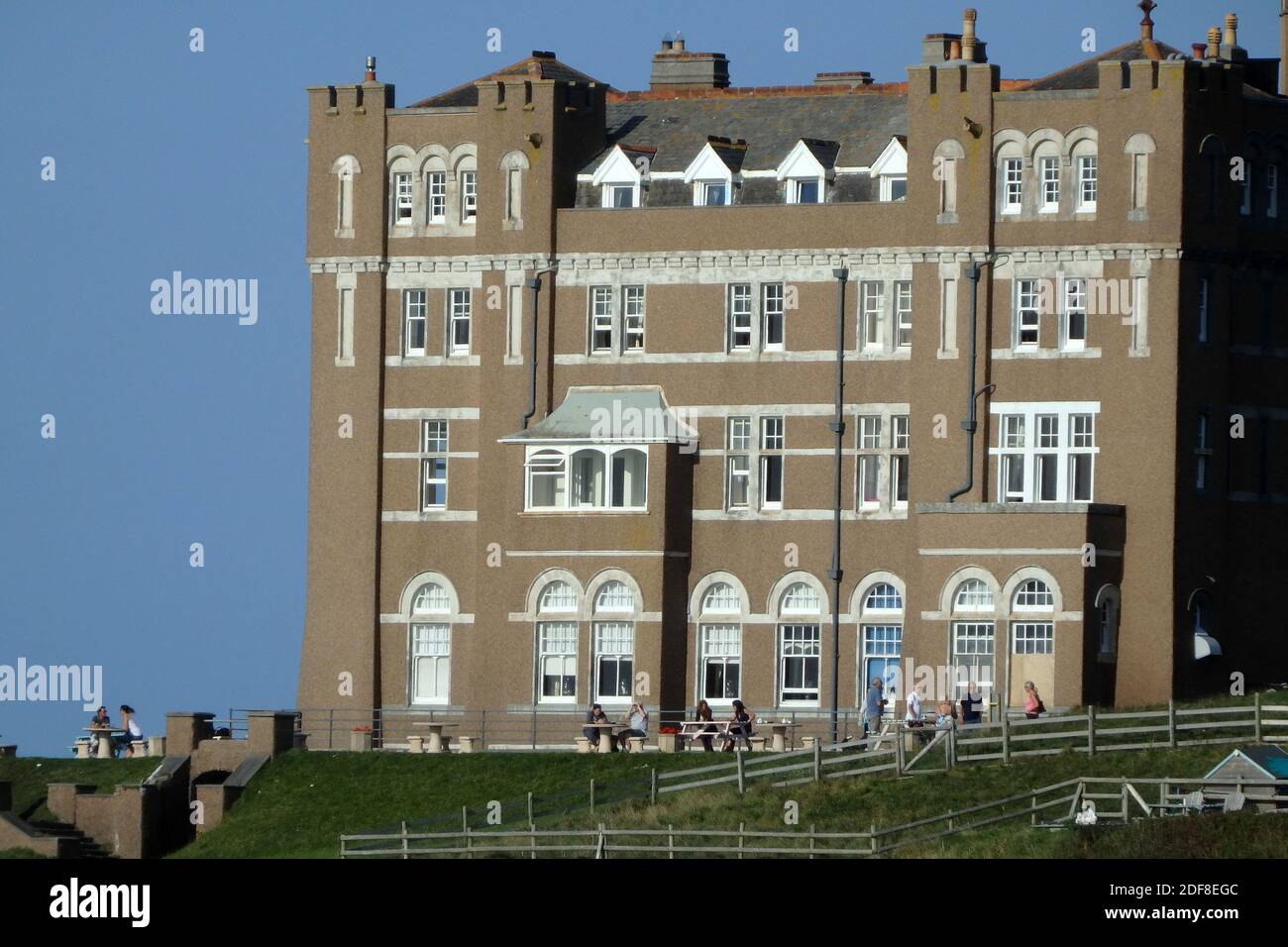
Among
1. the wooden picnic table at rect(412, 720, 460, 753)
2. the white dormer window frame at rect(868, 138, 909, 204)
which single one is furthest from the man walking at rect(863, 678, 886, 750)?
the white dormer window frame at rect(868, 138, 909, 204)

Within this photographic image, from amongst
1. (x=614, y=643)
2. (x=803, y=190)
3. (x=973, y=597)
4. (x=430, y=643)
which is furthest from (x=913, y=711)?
(x=803, y=190)

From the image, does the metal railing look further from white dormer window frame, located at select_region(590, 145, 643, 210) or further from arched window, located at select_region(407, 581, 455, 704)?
white dormer window frame, located at select_region(590, 145, 643, 210)

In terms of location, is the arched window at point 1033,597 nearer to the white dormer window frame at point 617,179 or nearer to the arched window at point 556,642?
the arched window at point 556,642

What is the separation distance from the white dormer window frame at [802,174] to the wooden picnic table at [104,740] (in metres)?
20.4

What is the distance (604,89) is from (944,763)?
2456 centimetres

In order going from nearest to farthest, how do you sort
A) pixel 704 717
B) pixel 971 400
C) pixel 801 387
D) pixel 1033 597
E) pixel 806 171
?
pixel 1033 597
pixel 704 717
pixel 971 400
pixel 801 387
pixel 806 171

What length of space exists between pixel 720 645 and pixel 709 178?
11.3m

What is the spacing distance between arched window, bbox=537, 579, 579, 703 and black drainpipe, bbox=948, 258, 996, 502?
9.56 metres

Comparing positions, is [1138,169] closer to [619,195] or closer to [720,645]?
[619,195]

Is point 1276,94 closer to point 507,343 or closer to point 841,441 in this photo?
point 841,441

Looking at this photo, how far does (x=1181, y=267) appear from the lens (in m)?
78.3

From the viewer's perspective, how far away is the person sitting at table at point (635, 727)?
7700 centimetres

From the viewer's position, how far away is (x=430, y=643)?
276 ft
